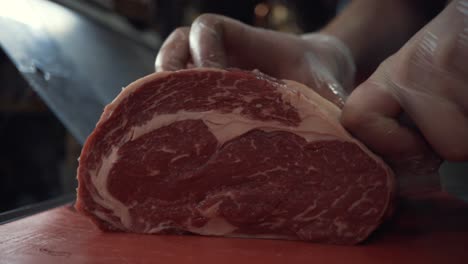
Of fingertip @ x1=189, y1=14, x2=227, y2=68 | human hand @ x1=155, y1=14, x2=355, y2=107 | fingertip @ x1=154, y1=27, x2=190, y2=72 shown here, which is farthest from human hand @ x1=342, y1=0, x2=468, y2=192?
fingertip @ x1=154, y1=27, x2=190, y2=72

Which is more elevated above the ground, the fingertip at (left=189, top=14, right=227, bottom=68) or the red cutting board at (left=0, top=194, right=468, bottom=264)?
the fingertip at (left=189, top=14, right=227, bottom=68)

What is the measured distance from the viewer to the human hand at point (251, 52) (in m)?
2.36

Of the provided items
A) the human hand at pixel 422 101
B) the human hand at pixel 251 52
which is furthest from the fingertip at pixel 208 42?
the human hand at pixel 422 101

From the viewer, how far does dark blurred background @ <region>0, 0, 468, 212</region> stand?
9.49 feet

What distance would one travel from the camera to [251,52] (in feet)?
8.68

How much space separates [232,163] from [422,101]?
2.35ft

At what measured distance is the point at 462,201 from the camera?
2387 millimetres

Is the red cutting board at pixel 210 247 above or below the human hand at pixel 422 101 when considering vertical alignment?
below

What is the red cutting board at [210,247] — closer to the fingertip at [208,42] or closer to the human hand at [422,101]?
the human hand at [422,101]

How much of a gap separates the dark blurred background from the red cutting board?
0.77 metres

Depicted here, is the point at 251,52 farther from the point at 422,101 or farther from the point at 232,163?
the point at 422,101

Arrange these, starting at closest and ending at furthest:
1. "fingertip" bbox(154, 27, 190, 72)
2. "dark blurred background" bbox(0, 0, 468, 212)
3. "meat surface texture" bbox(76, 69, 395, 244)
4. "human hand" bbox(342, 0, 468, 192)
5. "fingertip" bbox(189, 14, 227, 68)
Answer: "human hand" bbox(342, 0, 468, 192) → "meat surface texture" bbox(76, 69, 395, 244) → "fingertip" bbox(189, 14, 227, 68) → "fingertip" bbox(154, 27, 190, 72) → "dark blurred background" bbox(0, 0, 468, 212)

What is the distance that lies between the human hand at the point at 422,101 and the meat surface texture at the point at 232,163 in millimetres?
88

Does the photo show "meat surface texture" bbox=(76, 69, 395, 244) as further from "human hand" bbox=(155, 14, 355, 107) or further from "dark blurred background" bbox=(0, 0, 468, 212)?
"dark blurred background" bbox=(0, 0, 468, 212)
